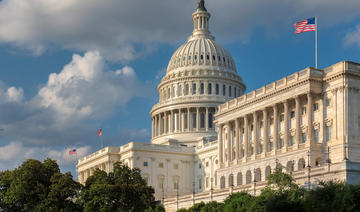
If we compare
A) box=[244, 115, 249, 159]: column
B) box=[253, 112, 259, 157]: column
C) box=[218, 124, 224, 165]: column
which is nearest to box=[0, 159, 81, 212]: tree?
box=[244, 115, 249, 159]: column

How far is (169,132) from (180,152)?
67.5 feet

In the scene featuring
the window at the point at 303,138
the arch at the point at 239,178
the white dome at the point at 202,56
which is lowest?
the arch at the point at 239,178

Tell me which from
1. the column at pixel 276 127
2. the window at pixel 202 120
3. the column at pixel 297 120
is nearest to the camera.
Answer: the column at pixel 297 120

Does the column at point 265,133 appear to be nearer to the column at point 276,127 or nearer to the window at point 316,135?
the column at point 276,127

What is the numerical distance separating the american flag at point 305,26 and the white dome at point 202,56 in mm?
81360

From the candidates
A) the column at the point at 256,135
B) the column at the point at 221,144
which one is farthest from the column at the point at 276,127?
the column at the point at 221,144

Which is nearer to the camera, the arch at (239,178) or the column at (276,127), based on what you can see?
the column at (276,127)

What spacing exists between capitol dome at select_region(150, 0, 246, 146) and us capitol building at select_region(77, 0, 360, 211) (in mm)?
269

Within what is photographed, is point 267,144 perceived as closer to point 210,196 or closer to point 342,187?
point 210,196

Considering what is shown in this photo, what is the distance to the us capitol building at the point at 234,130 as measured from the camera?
324 ft

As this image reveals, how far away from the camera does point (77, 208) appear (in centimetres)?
10388

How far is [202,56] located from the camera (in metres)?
183

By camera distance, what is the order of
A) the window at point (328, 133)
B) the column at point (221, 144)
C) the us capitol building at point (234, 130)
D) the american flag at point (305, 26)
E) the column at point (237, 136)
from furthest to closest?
the column at point (221, 144) → the column at point (237, 136) → the window at point (328, 133) → the american flag at point (305, 26) → the us capitol building at point (234, 130)

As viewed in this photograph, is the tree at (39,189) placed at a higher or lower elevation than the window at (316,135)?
lower
